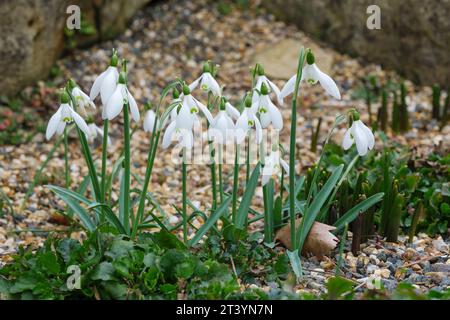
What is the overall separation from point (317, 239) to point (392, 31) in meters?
3.00

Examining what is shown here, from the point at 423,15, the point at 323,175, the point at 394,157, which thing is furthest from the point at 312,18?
the point at 323,175

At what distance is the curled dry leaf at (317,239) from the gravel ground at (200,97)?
0.17 ft

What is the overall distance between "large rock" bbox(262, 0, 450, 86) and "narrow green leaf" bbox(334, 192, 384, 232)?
258cm

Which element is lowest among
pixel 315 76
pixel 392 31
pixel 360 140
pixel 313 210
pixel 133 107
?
pixel 313 210

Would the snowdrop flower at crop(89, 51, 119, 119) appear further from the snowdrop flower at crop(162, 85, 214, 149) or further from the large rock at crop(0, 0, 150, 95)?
the large rock at crop(0, 0, 150, 95)

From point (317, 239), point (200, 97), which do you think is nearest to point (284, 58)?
point (200, 97)

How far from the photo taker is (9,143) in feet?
15.5

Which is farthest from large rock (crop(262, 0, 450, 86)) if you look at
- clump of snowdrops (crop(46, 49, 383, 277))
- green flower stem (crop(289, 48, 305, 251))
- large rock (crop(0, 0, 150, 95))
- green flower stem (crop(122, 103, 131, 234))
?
green flower stem (crop(122, 103, 131, 234))

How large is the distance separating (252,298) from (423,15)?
11.4 ft

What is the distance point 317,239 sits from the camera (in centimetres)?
312

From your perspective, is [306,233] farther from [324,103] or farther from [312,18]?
[312,18]

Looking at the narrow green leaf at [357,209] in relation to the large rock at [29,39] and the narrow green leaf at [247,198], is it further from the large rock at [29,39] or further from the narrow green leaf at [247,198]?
the large rock at [29,39]

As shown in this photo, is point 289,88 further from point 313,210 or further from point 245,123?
point 313,210

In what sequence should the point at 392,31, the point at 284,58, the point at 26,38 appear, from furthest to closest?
the point at 284,58
the point at 392,31
the point at 26,38
